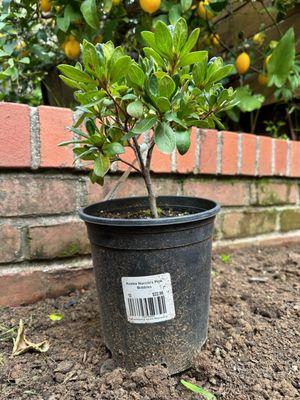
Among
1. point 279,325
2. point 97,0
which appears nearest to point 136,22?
point 97,0

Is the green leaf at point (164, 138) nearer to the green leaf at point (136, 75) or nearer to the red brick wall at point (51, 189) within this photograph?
the green leaf at point (136, 75)

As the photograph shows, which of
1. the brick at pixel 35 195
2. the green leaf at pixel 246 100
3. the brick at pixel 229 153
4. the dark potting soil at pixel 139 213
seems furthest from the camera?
the green leaf at pixel 246 100

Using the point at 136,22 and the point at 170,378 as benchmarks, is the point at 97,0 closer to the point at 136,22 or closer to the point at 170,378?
the point at 136,22

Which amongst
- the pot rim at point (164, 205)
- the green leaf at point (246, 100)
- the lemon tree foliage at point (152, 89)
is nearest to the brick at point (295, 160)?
the green leaf at point (246, 100)

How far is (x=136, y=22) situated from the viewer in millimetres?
1186

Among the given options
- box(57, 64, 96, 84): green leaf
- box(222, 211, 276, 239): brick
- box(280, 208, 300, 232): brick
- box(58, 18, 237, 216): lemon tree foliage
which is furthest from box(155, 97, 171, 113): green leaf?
box(280, 208, 300, 232): brick

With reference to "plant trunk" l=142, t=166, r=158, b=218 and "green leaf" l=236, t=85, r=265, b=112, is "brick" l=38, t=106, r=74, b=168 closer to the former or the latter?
"plant trunk" l=142, t=166, r=158, b=218

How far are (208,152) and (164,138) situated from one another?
2.11ft

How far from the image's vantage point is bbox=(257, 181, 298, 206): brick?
1.32m

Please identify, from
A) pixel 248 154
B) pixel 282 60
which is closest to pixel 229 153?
pixel 248 154

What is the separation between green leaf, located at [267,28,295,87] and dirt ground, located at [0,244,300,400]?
2.36ft

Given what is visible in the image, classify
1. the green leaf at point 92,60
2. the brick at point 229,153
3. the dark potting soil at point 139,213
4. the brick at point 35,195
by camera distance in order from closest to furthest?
the green leaf at point 92,60, the dark potting soil at point 139,213, the brick at point 35,195, the brick at point 229,153

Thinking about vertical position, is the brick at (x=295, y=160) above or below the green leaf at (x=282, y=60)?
below

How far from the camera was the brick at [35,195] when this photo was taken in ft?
2.65
